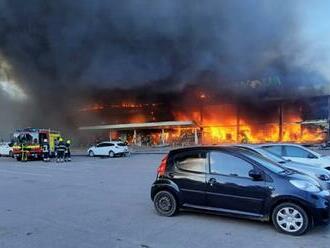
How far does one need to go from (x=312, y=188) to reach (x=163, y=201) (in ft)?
8.48

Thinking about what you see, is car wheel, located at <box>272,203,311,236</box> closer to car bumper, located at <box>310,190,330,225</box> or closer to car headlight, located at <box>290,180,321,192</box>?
car bumper, located at <box>310,190,330,225</box>

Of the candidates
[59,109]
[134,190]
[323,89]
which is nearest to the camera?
[134,190]

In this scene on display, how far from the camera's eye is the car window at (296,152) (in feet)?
38.1

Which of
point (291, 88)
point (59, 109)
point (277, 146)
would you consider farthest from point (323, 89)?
point (277, 146)

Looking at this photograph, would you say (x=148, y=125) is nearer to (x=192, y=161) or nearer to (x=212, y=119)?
(x=212, y=119)

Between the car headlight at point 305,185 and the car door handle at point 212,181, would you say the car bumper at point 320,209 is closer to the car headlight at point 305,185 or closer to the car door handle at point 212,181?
the car headlight at point 305,185

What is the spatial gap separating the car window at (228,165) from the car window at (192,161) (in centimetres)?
18

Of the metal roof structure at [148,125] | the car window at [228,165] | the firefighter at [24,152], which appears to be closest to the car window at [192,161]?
the car window at [228,165]

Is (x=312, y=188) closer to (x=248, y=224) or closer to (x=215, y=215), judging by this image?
(x=248, y=224)

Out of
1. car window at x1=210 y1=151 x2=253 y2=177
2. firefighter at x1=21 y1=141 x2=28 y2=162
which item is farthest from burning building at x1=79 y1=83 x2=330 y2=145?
car window at x1=210 y1=151 x2=253 y2=177

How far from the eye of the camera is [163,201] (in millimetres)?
6844

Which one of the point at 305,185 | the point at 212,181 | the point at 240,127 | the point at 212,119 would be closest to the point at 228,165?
the point at 212,181

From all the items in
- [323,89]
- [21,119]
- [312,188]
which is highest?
[323,89]

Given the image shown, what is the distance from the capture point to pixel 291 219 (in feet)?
18.0
